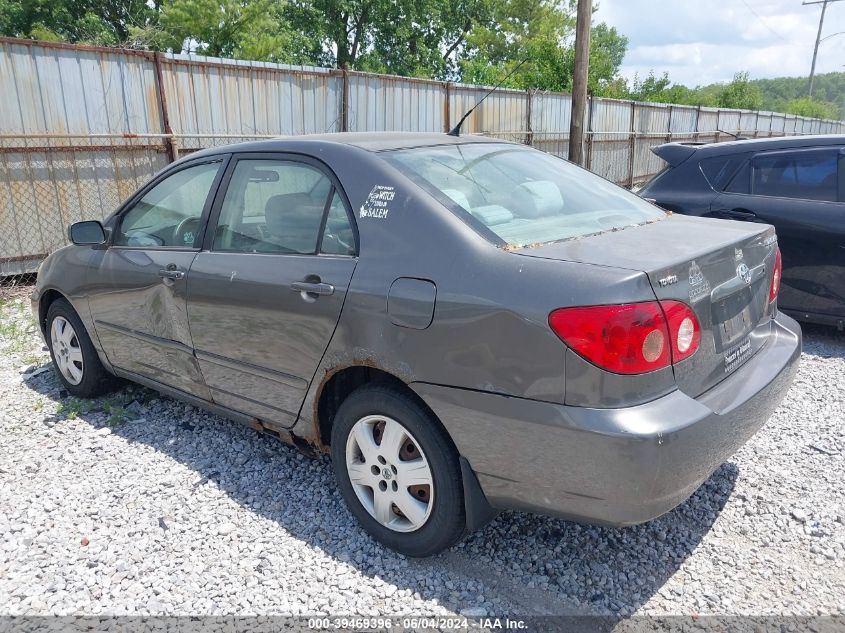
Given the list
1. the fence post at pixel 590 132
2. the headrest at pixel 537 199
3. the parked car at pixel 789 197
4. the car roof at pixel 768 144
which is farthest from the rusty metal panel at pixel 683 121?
the headrest at pixel 537 199

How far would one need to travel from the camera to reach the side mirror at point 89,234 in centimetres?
389

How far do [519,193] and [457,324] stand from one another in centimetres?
88

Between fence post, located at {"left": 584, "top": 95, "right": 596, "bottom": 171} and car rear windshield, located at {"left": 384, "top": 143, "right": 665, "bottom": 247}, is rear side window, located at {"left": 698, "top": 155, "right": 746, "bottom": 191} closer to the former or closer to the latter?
car rear windshield, located at {"left": 384, "top": 143, "right": 665, "bottom": 247}

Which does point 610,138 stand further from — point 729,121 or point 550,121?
point 729,121

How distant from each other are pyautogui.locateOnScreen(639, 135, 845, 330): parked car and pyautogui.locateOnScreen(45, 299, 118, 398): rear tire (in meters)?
4.75

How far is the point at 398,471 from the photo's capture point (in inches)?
105

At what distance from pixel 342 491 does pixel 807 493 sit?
7.19 ft

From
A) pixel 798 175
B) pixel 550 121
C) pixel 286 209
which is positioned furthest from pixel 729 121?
pixel 286 209

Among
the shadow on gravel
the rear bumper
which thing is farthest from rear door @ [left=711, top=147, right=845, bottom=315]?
the rear bumper

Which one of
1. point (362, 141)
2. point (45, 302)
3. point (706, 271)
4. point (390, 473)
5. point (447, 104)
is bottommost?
point (390, 473)

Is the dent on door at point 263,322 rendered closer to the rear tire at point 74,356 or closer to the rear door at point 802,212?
the rear tire at point 74,356

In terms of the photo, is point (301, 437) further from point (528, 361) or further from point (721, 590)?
point (721, 590)

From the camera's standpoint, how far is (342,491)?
293 cm

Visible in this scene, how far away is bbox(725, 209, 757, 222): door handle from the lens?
5406 mm
